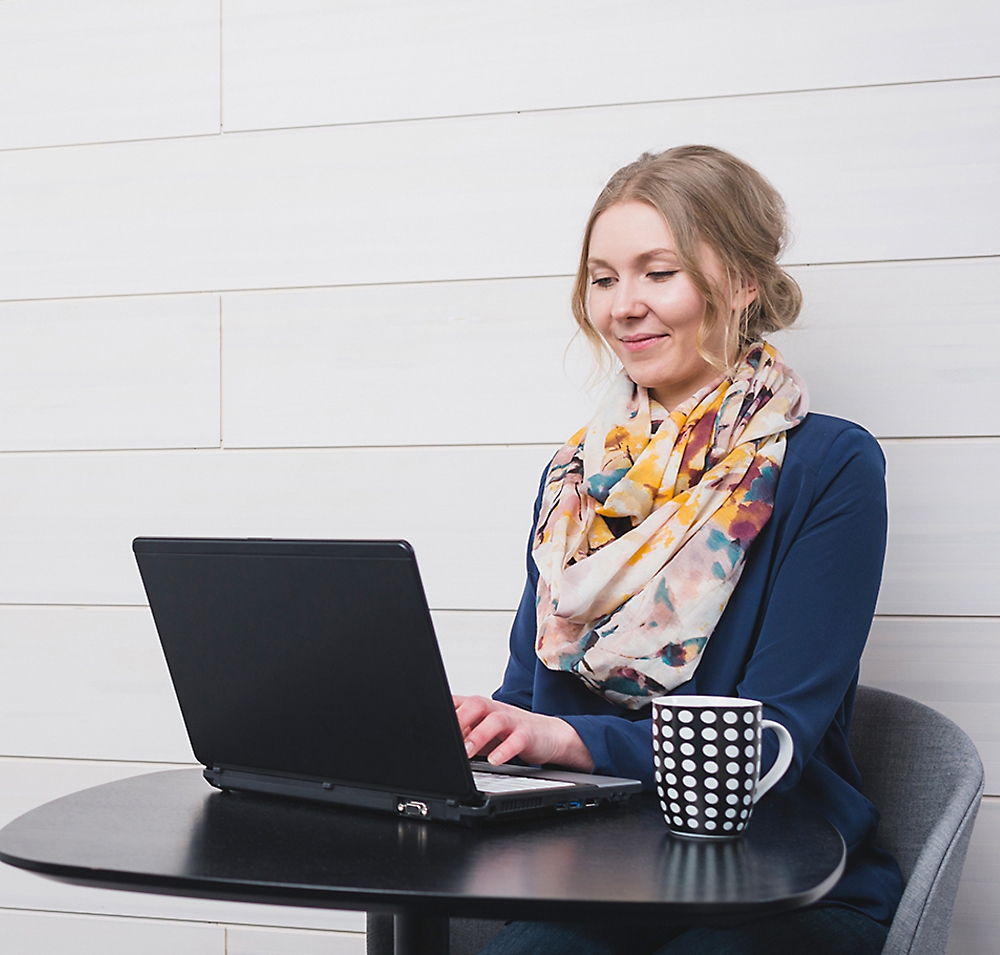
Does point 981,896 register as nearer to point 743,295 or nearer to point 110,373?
point 743,295

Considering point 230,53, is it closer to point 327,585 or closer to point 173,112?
point 173,112

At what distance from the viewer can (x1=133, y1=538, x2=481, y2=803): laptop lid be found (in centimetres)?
88

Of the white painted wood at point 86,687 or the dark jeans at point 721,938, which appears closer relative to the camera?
the dark jeans at point 721,938

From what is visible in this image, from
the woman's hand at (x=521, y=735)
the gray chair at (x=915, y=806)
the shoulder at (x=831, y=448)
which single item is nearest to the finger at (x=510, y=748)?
the woman's hand at (x=521, y=735)

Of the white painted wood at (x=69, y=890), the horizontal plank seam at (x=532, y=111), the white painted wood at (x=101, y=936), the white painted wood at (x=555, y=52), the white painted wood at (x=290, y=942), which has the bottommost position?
the white painted wood at (x=101, y=936)

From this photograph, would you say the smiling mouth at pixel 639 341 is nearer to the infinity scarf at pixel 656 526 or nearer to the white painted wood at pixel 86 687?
the infinity scarf at pixel 656 526

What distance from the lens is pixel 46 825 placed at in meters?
0.95

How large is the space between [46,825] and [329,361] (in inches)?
46.5

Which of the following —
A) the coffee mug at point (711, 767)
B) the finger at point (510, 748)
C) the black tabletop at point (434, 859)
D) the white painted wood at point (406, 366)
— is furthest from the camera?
the white painted wood at point (406, 366)

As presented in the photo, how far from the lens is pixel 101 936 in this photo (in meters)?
2.09

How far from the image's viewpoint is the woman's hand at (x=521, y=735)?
1060 millimetres

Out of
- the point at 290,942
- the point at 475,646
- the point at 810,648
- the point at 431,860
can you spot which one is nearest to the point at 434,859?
the point at 431,860

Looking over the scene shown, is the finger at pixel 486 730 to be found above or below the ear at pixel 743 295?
below

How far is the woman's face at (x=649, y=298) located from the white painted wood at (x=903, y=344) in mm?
389
